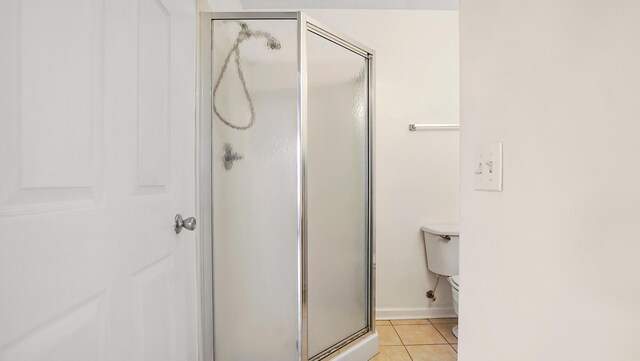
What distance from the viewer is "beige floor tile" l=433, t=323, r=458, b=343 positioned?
2.06 m

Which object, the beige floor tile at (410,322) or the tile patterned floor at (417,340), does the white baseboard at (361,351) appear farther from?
the beige floor tile at (410,322)

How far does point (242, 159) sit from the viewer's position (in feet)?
4.95

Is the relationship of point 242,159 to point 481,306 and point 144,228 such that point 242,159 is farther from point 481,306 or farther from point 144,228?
point 481,306

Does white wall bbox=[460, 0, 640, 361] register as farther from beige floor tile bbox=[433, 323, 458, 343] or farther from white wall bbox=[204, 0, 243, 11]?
beige floor tile bbox=[433, 323, 458, 343]

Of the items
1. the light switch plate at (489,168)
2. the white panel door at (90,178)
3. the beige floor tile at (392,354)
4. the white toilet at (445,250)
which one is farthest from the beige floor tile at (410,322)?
the light switch plate at (489,168)

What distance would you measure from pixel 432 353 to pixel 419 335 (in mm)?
223

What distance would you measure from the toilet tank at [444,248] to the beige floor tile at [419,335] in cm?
39

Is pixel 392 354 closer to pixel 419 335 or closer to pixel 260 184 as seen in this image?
pixel 419 335

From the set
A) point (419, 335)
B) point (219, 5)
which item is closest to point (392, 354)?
point (419, 335)

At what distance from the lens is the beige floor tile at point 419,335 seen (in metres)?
2.03

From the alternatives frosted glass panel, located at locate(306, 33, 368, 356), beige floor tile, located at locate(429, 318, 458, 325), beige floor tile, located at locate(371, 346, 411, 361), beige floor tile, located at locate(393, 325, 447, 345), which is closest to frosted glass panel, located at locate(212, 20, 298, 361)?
frosted glass panel, located at locate(306, 33, 368, 356)

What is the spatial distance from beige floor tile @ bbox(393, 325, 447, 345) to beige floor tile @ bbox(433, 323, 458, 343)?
1.3 inches

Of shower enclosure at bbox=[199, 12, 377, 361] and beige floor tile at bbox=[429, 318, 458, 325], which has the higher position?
shower enclosure at bbox=[199, 12, 377, 361]

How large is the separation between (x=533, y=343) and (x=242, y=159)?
4.13 ft
